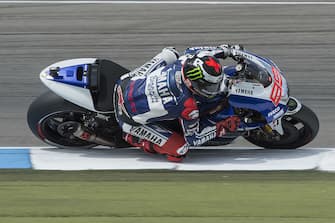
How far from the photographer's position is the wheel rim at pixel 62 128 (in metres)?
9.27

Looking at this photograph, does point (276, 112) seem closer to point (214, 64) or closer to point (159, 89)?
point (214, 64)

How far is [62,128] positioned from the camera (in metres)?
9.38

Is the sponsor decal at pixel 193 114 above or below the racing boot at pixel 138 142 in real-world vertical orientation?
above

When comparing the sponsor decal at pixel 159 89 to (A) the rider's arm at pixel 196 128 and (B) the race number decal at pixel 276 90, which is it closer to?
(A) the rider's arm at pixel 196 128

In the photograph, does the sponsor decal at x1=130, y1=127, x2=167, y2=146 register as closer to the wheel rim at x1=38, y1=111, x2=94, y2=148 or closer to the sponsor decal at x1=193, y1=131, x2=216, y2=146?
the sponsor decal at x1=193, y1=131, x2=216, y2=146

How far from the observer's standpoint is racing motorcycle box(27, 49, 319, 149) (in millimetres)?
8656
